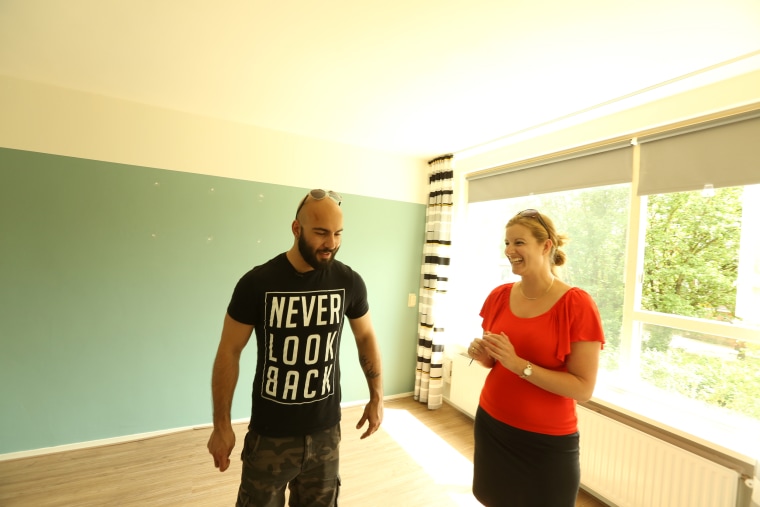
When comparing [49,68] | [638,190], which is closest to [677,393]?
[638,190]

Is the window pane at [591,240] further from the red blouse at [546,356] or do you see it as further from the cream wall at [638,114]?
the red blouse at [546,356]

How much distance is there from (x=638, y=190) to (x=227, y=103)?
8.78ft

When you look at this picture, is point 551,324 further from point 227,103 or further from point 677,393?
point 227,103

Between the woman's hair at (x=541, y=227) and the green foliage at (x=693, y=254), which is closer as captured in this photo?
the woman's hair at (x=541, y=227)

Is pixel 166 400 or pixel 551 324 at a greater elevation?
pixel 551 324

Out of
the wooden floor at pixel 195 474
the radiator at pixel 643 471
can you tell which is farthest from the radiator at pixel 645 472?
the wooden floor at pixel 195 474

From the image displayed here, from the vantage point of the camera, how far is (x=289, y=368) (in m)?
1.31

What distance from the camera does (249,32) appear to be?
5.58ft

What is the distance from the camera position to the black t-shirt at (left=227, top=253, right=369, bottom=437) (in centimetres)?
131

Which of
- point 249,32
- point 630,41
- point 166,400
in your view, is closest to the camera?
point 630,41

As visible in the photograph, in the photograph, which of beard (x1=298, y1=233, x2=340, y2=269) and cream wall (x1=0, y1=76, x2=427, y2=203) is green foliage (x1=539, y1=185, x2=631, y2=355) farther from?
beard (x1=298, y1=233, x2=340, y2=269)

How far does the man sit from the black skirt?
59 cm

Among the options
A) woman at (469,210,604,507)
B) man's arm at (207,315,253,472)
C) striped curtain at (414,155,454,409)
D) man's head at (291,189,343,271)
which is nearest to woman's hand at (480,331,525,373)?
woman at (469,210,604,507)

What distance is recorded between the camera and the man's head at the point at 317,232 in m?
1.34
